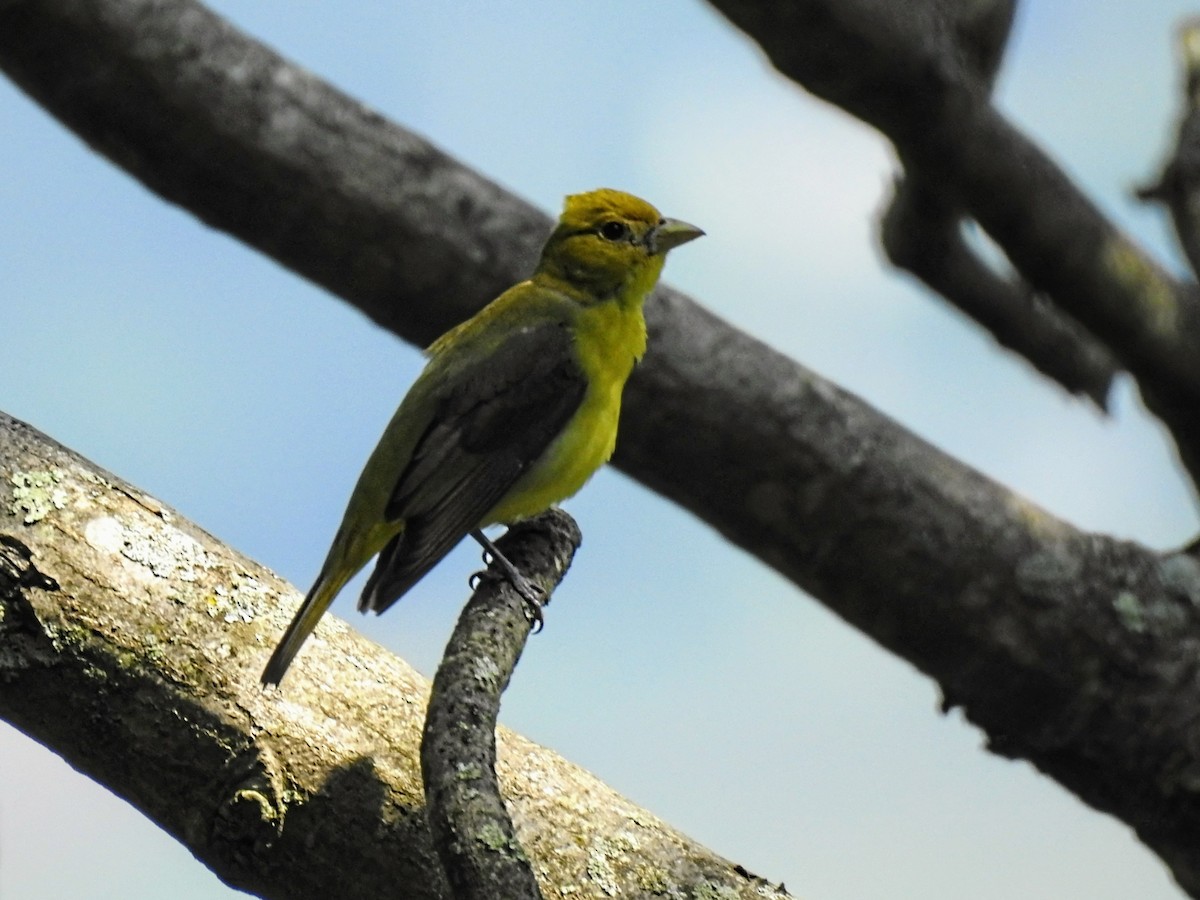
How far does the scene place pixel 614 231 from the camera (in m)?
4.83

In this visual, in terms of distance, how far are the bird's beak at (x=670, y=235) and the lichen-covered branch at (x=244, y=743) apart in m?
2.02

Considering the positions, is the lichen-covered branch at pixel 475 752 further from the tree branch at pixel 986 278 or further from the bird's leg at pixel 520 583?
the tree branch at pixel 986 278

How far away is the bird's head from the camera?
15.8 feet

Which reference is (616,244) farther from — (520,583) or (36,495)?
(36,495)

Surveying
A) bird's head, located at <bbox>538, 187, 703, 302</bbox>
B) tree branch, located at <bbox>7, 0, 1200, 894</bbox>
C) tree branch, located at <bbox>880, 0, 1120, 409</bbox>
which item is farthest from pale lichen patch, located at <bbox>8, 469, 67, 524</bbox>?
tree branch, located at <bbox>880, 0, 1120, 409</bbox>

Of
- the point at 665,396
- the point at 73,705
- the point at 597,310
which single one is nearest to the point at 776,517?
the point at 665,396

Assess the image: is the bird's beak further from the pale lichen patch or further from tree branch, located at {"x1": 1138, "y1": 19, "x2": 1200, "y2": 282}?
tree branch, located at {"x1": 1138, "y1": 19, "x2": 1200, "y2": 282}

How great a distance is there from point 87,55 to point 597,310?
203 cm

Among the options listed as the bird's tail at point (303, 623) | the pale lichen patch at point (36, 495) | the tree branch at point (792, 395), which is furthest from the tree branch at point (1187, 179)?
the pale lichen patch at point (36, 495)

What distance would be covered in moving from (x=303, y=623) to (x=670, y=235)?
2085 mm

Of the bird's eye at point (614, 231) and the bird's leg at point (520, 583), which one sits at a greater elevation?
the bird's eye at point (614, 231)

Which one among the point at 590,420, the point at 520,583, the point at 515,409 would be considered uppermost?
the point at 590,420

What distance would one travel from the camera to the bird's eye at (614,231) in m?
4.82

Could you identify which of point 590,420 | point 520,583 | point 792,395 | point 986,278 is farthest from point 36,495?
point 986,278
